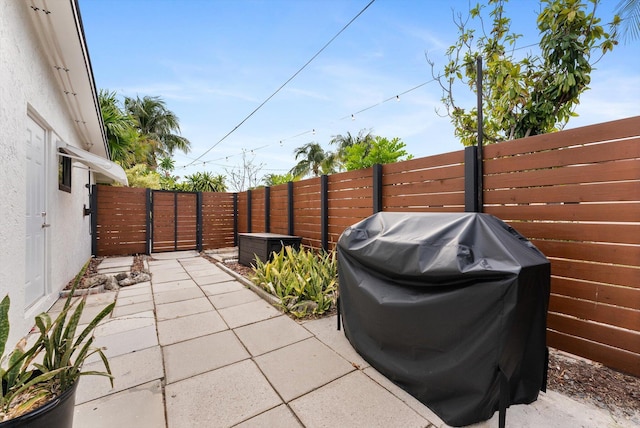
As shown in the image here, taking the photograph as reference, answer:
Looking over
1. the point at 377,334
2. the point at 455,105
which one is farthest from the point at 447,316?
the point at 455,105

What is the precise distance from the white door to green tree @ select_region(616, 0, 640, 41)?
610cm

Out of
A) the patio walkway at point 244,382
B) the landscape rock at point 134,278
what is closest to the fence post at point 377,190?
the patio walkway at point 244,382

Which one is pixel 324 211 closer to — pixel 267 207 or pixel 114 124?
pixel 267 207

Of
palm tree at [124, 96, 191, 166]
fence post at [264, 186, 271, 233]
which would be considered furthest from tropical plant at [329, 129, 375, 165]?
fence post at [264, 186, 271, 233]

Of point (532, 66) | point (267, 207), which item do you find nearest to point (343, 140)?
point (267, 207)

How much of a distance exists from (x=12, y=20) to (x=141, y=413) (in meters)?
3.09

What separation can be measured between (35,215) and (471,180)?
15.2 feet

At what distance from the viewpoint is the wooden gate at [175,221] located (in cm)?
737

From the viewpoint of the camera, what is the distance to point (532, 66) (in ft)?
11.3

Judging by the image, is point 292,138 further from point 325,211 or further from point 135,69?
point 325,211

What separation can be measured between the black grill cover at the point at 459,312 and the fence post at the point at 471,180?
0.91 metres

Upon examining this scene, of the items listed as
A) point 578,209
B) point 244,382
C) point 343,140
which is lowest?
point 244,382

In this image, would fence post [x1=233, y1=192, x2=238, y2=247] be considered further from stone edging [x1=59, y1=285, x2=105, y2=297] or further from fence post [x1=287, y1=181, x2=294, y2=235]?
stone edging [x1=59, y1=285, x2=105, y2=297]

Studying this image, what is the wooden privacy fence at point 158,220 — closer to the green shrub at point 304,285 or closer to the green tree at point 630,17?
the green shrub at point 304,285
